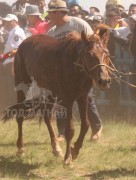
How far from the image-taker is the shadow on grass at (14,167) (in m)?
6.64

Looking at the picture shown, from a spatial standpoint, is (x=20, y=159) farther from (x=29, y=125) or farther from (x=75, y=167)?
(x=29, y=125)

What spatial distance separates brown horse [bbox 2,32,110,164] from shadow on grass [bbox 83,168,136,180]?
537 millimetres

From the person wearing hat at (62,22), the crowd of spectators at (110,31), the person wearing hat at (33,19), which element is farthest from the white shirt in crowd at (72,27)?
the person wearing hat at (33,19)

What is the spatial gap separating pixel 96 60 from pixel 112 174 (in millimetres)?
1343

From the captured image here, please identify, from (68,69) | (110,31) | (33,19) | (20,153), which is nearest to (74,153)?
(20,153)

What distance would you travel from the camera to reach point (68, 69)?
22.6 ft

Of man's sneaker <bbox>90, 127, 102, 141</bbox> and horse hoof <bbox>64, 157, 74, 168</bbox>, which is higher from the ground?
horse hoof <bbox>64, 157, 74, 168</bbox>

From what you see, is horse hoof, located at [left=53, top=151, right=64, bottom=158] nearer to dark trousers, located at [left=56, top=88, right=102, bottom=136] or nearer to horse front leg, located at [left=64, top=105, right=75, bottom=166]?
horse front leg, located at [left=64, top=105, right=75, bottom=166]

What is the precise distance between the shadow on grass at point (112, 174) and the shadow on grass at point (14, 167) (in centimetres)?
79

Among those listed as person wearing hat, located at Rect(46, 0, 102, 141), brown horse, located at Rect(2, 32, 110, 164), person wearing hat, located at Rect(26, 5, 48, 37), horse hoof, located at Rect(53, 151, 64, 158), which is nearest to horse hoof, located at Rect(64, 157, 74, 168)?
brown horse, located at Rect(2, 32, 110, 164)

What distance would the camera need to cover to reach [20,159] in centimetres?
741

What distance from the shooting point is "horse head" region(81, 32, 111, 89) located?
249 inches

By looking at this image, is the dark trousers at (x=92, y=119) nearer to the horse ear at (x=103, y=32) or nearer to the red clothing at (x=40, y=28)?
the horse ear at (x=103, y=32)

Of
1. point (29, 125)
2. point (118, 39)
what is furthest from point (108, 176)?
point (118, 39)
